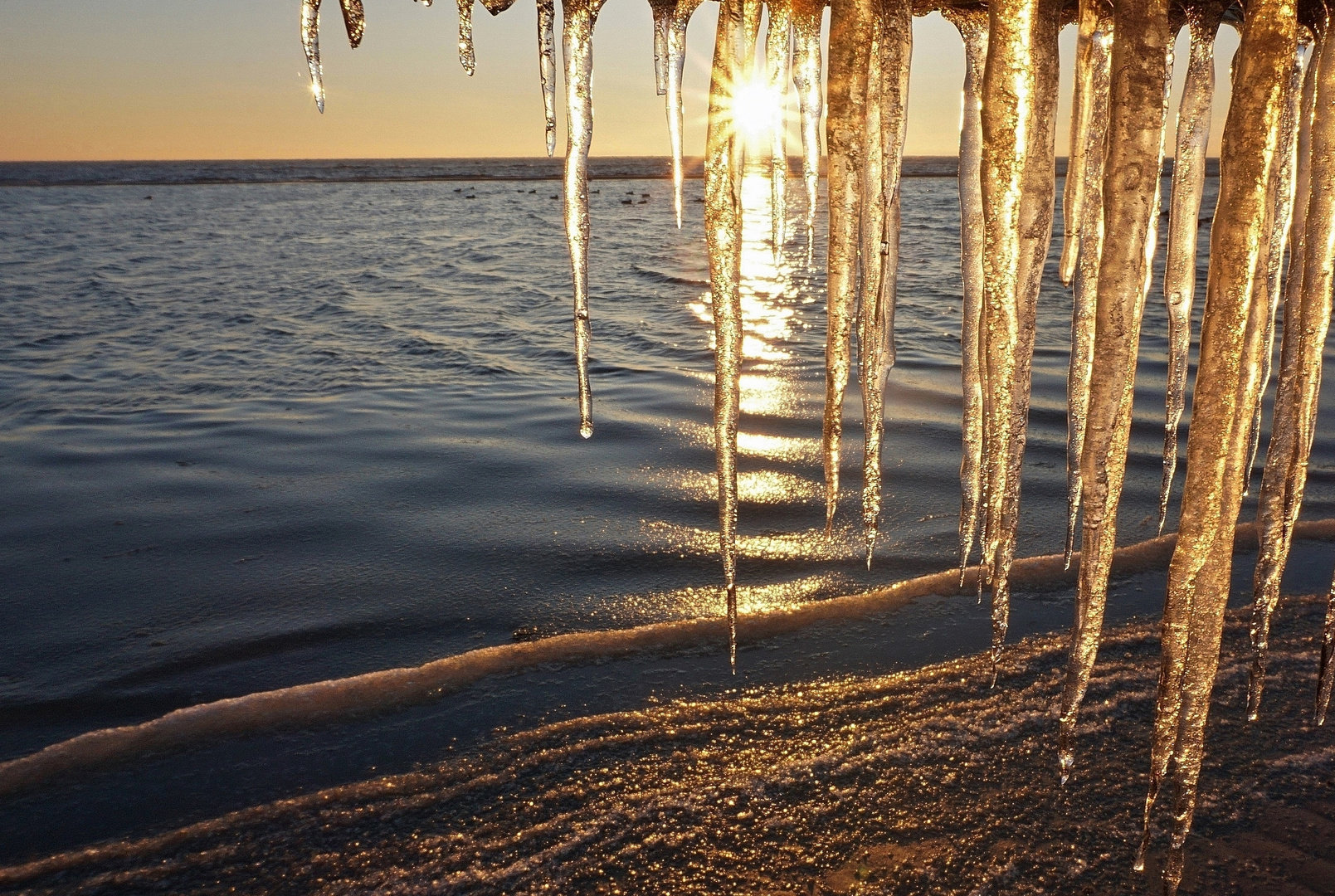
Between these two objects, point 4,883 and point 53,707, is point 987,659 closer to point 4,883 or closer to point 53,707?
point 4,883

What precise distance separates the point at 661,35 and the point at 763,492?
4465 millimetres

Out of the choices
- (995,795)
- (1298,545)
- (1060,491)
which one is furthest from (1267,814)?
(1060,491)

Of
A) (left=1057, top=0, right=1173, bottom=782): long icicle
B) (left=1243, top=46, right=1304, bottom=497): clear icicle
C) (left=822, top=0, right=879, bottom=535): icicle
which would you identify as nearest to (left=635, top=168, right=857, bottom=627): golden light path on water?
(left=822, top=0, right=879, bottom=535): icicle

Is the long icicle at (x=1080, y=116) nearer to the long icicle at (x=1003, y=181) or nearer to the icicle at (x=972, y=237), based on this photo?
the icicle at (x=972, y=237)

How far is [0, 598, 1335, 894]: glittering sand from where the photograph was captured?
2572 millimetres

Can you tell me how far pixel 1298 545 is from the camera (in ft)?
15.5

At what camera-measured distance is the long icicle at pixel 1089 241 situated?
65.2 inches

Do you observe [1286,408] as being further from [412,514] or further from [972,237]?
[412,514]

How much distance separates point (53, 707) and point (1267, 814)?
15.5 ft

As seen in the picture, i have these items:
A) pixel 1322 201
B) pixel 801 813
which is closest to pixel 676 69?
pixel 1322 201

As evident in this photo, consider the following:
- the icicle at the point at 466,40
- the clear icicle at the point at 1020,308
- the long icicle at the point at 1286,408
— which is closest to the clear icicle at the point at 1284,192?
the long icicle at the point at 1286,408

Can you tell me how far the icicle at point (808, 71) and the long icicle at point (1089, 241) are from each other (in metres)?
0.52

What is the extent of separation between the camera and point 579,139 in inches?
67.4

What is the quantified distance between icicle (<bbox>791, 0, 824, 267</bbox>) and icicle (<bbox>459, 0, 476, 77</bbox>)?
638 millimetres
